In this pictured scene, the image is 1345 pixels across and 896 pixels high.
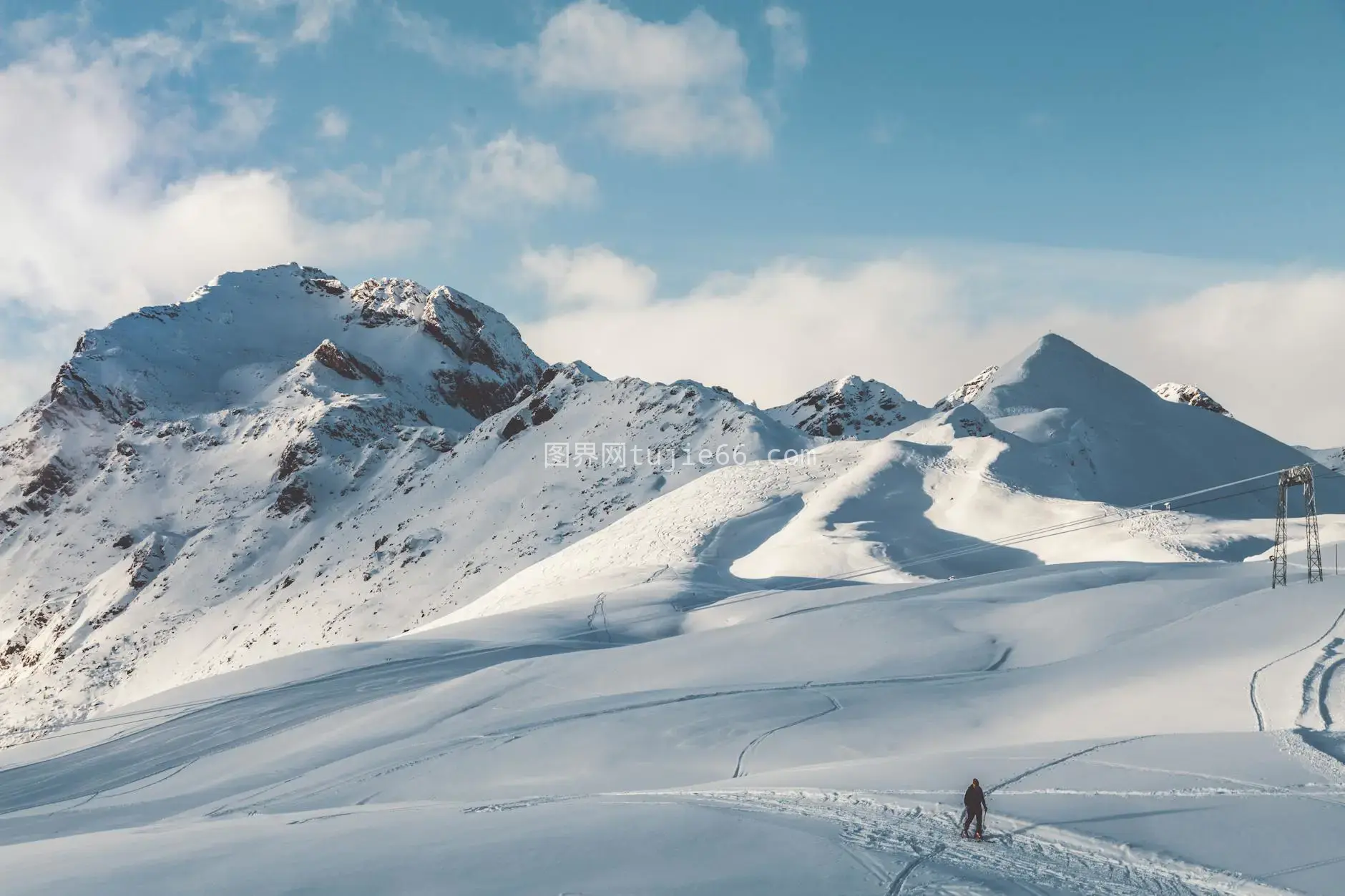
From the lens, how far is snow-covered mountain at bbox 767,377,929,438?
3228 inches

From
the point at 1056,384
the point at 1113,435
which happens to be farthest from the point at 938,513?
the point at 1056,384

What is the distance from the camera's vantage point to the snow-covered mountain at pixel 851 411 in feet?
269

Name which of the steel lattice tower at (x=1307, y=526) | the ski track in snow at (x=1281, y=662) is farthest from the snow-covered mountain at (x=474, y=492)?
the ski track in snow at (x=1281, y=662)

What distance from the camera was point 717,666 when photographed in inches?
1025

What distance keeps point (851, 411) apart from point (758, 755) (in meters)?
68.1

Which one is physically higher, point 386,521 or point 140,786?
point 386,521

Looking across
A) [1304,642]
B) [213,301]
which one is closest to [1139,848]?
[1304,642]

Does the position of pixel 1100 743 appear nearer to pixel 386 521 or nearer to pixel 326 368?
pixel 386 521

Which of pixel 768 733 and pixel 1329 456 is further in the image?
pixel 1329 456

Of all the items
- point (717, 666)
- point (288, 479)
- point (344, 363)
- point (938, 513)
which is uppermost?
Result: point (344, 363)

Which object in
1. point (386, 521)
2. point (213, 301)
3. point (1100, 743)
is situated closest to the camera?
point (1100, 743)

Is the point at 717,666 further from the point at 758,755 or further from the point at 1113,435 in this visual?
the point at 1113,435

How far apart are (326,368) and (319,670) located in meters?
99.9

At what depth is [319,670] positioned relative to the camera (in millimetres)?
29203
